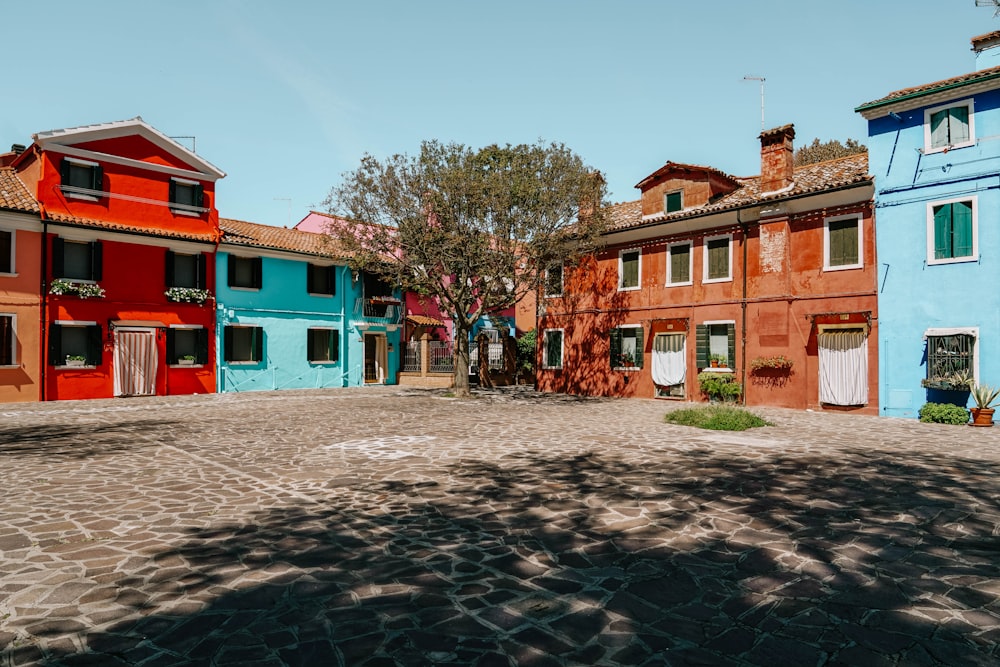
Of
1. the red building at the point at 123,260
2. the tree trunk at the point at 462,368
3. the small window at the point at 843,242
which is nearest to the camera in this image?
the small window at the point at 843,242

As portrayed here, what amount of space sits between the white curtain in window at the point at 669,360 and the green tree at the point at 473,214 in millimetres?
4885

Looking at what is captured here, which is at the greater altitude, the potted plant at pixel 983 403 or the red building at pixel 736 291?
the red building at pixel 736 291

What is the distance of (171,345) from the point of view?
22141 mm

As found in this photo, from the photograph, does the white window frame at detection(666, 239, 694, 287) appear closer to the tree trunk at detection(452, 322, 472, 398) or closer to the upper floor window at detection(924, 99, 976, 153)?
the upper floor window at detection(924, 99, 976, 153)

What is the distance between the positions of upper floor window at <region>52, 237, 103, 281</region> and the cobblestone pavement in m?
12.8

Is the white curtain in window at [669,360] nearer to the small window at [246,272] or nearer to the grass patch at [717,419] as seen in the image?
the grass patch at [717,419]

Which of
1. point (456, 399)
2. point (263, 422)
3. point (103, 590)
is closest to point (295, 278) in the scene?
point (456, 399)

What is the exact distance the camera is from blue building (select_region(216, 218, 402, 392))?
78.4ft

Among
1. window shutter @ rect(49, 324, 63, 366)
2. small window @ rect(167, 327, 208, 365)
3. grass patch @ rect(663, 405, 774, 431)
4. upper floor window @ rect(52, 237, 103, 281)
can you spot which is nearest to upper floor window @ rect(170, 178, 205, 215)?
upper floor window @ rect(52, 237, 103, 281)

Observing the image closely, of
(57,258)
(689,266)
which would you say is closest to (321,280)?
(57,258)

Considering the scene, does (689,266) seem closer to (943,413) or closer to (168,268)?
(943,413)

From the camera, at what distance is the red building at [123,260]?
1980cm

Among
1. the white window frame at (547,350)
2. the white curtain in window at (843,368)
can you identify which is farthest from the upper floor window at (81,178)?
the white curtain in window at (843,368)

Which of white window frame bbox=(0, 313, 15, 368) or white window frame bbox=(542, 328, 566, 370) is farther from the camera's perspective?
white window frame bbox=(542, 328, 566, 370)
